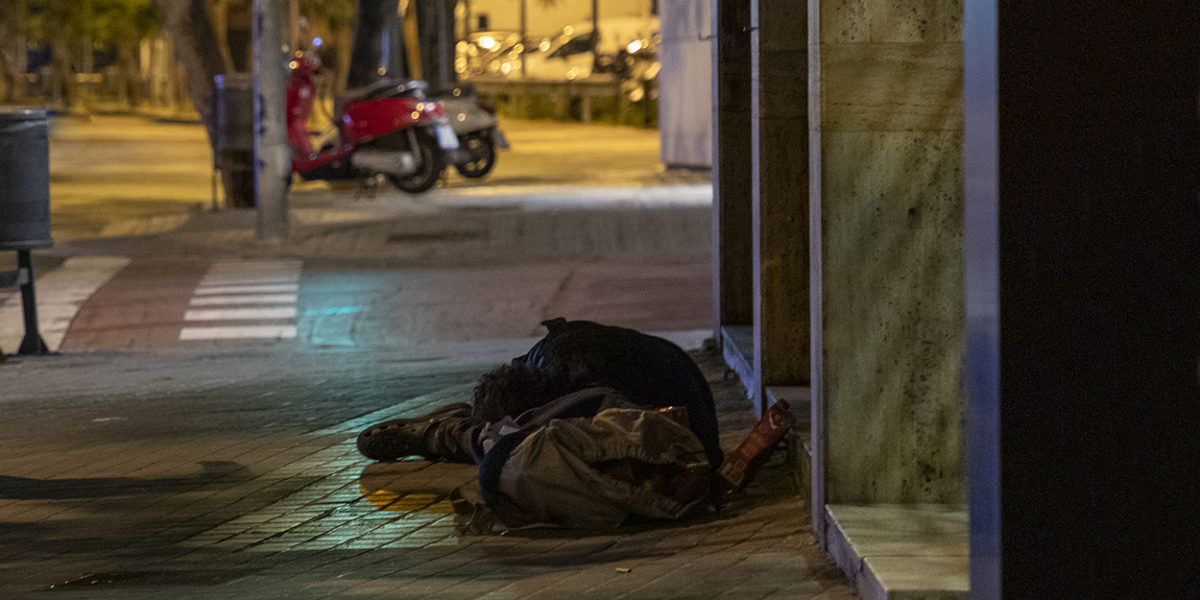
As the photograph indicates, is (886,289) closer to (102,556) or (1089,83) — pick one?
(1089,83)

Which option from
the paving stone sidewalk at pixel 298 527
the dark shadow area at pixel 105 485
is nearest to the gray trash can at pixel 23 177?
the paving stone sidewalk at pixel 298 527

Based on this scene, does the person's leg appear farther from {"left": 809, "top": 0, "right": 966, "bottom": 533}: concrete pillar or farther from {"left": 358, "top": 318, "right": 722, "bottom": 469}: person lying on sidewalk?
{"left": 809, "top": 0, "right": 966, "bottom": 533}: concrete pillar

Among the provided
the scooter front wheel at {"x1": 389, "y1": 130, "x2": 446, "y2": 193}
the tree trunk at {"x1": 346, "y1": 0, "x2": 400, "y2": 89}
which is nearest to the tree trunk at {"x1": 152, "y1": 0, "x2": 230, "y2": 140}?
the scooter front wheel at {"x1": 389, "y1": 130, "x2": 446, "y2": 193}

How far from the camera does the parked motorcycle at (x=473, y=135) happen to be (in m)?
21.7

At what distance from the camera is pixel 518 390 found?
5.98 metres

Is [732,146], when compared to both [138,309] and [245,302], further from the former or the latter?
[138,309]

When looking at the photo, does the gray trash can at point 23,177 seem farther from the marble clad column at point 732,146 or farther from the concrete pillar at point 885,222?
the concrete pillar at point 885,222

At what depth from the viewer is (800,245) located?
23.0 ft

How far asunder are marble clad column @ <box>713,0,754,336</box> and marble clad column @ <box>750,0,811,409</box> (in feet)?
4.75

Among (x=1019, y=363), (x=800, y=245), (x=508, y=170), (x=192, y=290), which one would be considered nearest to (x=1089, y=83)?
(x=1019, y=363)

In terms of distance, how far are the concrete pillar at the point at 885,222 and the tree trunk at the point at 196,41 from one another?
16.9 m

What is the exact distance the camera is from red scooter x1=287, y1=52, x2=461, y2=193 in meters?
20.1

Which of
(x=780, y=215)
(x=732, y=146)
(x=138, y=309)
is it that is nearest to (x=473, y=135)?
(x=138, y=309)

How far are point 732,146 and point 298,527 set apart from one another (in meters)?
3.65
